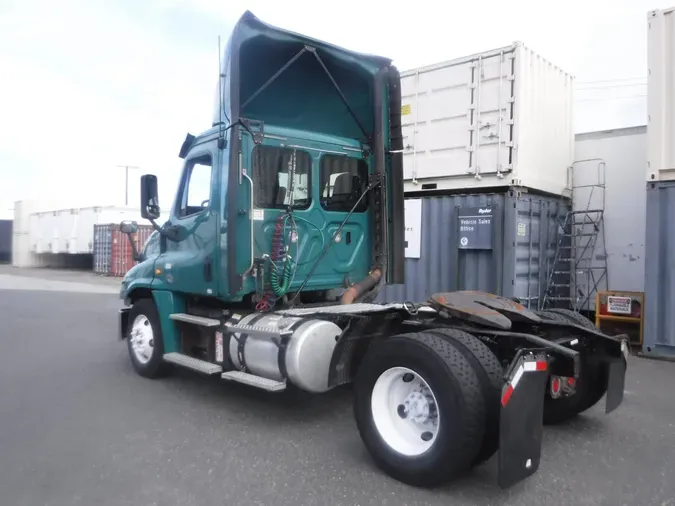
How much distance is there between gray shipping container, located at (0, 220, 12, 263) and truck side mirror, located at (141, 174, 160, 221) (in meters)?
47.6

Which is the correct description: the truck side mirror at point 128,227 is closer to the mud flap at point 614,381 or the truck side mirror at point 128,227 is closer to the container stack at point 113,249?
the mud flap at point 614,381

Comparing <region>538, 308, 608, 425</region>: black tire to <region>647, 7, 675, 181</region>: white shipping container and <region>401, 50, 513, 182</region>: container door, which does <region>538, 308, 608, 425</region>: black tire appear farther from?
<region>401, 50, 513, 182</region>: container door

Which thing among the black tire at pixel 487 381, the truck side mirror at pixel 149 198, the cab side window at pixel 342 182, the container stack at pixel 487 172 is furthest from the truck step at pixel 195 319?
the container stack at pixel 487 172

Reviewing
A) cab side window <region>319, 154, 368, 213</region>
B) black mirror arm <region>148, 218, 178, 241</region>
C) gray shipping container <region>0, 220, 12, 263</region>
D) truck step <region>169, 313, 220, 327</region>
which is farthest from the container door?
gray shipping container <region>0, 220, 12, 263</region>

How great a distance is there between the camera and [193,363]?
580 cm

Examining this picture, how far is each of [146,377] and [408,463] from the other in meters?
4.09

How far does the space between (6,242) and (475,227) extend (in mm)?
48318

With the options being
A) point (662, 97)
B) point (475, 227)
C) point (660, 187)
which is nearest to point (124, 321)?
point (475, 227)

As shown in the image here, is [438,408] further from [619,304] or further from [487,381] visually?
[619,304]

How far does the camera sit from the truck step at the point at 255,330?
197 inches

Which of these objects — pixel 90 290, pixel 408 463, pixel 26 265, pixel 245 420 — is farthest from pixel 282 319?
pixel 26 265

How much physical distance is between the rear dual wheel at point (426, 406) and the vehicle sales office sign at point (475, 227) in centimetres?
546

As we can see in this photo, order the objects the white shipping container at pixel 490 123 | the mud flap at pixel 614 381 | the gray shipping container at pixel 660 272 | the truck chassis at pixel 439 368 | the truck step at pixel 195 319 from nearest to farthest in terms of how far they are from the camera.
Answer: the truck chassis at pixel 439 368, the mud flap at pixel 614 381, the truck step at pixel 195 319, the gray shipping container at pixel 660 272, the white shipping container at pixel 490 123

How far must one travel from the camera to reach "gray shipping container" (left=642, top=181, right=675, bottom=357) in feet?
26.1
